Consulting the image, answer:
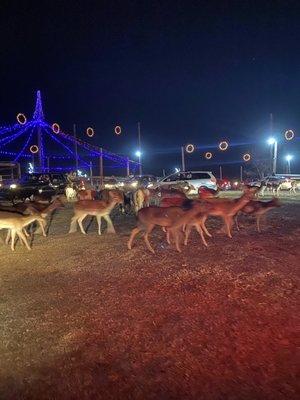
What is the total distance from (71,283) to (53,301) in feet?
3.06

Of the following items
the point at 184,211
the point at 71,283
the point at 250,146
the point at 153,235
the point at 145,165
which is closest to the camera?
the point at 71,283

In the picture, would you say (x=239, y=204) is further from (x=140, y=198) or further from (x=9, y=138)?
(x=9, y=138)

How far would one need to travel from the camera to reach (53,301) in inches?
272

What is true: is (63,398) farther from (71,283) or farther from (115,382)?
(71,283)

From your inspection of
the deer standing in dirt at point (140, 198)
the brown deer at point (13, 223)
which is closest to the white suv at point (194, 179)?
the deer standing in dirt at point (140, 198)

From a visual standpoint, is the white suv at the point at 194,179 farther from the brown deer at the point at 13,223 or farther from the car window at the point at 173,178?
the brown deer at the point at 13,223

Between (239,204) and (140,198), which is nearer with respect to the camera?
(239,204)

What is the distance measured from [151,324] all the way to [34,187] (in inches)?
980

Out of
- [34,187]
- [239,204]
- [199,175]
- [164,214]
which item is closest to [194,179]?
[199,175]

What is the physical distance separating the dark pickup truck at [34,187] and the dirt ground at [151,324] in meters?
14.8

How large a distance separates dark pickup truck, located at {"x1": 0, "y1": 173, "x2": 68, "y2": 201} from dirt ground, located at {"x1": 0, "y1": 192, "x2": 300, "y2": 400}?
48.6 ft

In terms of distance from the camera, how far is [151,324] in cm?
584

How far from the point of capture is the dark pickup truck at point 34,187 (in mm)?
26359

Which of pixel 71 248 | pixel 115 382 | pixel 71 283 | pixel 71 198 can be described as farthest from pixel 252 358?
pixel 71 198
